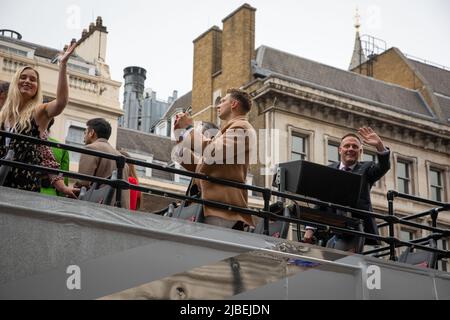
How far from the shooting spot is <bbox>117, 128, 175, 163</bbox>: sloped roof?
32.0m

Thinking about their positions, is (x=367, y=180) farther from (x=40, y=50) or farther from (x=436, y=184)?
(x=436, y=184)

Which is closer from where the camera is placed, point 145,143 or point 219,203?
point 219,203

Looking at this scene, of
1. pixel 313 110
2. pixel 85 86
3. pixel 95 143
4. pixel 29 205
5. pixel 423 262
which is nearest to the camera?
pixel 29 205

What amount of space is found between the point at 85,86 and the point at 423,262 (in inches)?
828

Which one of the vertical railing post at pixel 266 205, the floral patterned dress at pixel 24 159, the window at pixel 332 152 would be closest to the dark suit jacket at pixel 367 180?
the vertical railing post at pixel 266 205

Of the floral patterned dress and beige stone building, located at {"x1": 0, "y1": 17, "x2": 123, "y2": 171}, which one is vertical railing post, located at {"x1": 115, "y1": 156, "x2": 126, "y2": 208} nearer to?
the floral patterned dress

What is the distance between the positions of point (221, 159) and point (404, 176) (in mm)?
26203

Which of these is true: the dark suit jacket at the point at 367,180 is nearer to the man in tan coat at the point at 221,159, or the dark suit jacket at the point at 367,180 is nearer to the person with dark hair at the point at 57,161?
the man in tan coat at the point at 221,159

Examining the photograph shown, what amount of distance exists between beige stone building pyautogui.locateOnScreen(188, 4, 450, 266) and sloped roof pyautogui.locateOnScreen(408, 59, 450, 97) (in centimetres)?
43

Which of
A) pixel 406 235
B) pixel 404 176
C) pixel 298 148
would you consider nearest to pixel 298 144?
pixel 298 148

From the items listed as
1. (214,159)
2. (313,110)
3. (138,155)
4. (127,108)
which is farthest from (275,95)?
(214,159)

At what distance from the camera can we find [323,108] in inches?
1174

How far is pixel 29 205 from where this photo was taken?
228 inches
